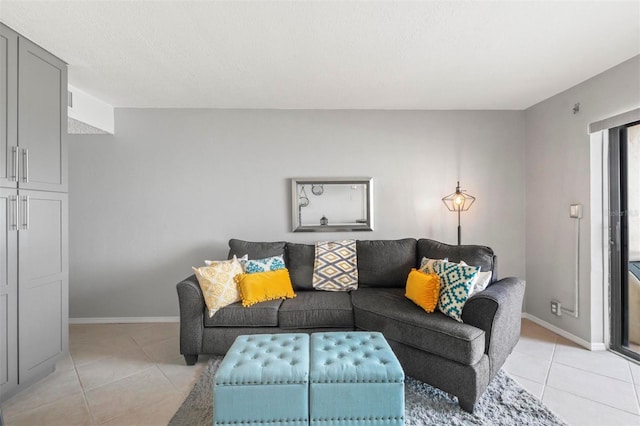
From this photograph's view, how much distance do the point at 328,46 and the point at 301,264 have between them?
196 centimetres

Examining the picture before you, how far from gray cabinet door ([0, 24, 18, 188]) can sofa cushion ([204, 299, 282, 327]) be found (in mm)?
1645

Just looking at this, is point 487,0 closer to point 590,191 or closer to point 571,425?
point 590,191

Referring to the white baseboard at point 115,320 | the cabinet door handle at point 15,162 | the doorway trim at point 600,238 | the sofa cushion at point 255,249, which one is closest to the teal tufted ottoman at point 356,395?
the sofa cushion at point 255,249

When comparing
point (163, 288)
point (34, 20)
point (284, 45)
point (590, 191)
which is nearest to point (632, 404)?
point (590, 191)

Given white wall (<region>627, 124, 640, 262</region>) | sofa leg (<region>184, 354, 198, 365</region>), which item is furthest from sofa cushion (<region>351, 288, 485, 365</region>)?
white wall (<region>627, 124, 640, 262</region>)

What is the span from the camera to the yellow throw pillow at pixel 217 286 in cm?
258

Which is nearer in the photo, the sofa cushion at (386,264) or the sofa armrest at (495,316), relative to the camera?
the sofa armrest at (495,316)

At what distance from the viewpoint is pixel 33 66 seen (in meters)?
2.25

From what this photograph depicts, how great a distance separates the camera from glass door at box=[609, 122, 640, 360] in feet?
8.84

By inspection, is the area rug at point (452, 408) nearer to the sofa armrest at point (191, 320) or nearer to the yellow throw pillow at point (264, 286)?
the sofa armrest at point (191, 320)

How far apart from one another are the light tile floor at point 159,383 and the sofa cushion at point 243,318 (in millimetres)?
379

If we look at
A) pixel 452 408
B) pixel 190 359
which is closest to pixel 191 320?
pixel 190 359

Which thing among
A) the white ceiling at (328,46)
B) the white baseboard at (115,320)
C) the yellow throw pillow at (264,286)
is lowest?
the white baseboard at (115,320)

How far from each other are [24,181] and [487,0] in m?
3.16
